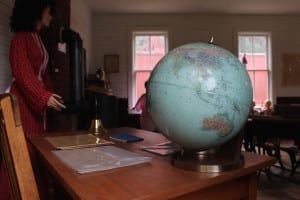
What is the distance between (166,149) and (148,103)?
0.28 m

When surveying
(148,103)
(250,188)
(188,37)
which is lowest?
(250,188)

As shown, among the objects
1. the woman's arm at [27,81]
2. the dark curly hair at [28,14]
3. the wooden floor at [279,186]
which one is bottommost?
the wooden floor at [279,186]

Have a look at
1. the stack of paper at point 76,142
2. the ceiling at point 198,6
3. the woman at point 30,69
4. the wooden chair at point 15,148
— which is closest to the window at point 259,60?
the ceiling at point 198,6

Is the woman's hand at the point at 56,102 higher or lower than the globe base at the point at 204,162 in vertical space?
higher

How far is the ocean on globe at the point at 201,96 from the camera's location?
921mm

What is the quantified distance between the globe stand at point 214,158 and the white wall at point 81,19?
4057mm

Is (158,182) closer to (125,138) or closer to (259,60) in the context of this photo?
(125,138)

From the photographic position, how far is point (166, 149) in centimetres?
125

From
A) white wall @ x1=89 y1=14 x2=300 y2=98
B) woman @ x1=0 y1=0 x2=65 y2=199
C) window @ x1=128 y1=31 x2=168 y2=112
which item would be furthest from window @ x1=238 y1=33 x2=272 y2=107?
woman @ x1=0 y1=0 x2=65 y2=199

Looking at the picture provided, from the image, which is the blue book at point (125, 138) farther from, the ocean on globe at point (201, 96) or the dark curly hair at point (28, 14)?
the dark curly hair at point (28, 14)

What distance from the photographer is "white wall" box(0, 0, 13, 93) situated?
7.85 feet

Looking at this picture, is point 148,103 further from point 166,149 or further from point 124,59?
point 124,59

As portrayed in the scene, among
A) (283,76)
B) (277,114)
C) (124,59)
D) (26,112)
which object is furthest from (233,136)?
(283,76)

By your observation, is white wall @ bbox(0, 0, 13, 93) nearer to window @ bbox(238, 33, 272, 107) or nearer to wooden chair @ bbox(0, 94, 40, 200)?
wooden chair @ bbox(0, 94, 40, 200)
